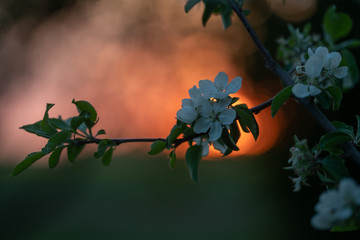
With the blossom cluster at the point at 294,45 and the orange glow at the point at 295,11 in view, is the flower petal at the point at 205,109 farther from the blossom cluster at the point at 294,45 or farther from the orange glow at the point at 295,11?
the orange glow at the point at 295,11

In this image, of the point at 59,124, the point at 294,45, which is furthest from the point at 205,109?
the point at 294,45

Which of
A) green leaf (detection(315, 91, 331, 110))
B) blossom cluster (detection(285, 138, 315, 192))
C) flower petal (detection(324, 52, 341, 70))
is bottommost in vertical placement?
blossom cluster (detection(285, 138, 315, 192))

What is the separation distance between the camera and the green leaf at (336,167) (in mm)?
479

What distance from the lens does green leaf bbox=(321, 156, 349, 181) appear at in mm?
479

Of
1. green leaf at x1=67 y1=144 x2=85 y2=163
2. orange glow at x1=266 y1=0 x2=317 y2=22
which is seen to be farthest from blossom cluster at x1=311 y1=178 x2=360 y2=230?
orange glow at x1=266 y1=0 x2=317 y2=22

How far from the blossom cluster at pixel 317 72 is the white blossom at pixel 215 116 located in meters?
0.11

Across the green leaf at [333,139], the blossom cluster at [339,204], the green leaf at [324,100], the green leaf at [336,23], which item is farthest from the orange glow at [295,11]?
the blossom cluster at [339,204]

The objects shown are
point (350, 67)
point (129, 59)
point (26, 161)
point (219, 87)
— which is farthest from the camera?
point (129, 59)

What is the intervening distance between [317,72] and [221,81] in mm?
153

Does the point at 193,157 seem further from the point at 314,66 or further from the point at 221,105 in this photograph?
the point at 314,66

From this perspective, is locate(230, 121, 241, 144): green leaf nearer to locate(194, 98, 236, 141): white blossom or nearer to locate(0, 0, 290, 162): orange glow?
locate(194, 98, 236, 141): white blossom

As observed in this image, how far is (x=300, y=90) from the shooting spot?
21.0 inches

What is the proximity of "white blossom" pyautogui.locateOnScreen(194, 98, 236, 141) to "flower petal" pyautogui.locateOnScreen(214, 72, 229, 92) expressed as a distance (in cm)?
3

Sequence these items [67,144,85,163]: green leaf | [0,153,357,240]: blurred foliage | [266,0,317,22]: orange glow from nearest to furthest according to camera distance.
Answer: [67,144,85,163]: green leaf
[266,0,317,22]: orange glow
[0,153,357,240]: blurred foliage
